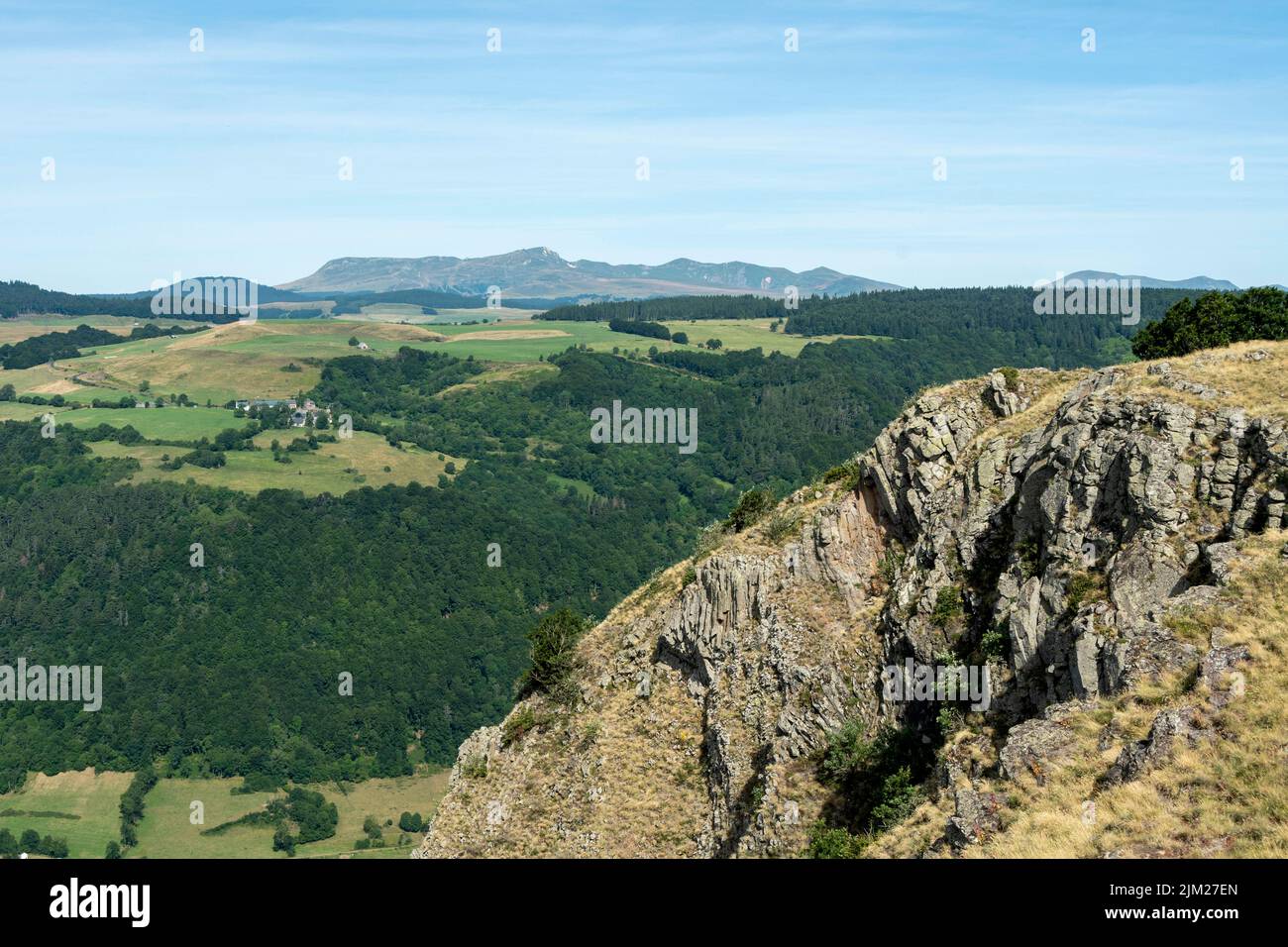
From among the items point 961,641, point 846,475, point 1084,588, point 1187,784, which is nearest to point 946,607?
point 961,641

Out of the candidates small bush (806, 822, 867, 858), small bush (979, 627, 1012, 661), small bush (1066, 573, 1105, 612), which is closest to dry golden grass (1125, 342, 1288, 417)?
small bush (1066, 573, 1105, 612)

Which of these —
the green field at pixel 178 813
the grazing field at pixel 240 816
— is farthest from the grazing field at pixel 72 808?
the grazing field at pixel 240 816

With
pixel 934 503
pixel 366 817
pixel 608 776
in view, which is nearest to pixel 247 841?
pixel 366 817

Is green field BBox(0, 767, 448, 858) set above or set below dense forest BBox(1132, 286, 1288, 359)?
below

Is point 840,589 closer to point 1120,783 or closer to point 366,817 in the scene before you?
point 1120,783

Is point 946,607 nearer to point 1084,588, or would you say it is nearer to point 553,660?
point 1084,588

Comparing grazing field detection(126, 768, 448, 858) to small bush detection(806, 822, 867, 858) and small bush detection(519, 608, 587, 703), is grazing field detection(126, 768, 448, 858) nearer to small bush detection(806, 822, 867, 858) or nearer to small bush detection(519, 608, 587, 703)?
small bush detection(519, 608, 587, 703)
